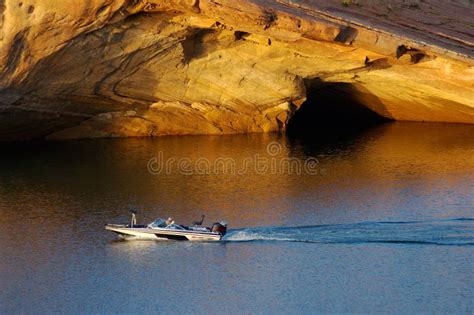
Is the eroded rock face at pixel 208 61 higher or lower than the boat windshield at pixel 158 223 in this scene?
higher

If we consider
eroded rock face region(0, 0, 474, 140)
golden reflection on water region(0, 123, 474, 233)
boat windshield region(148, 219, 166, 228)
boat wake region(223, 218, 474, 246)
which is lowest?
boat wake region(223, 218, 474, 246)

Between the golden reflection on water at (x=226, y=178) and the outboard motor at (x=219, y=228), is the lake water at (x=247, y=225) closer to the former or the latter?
the golden reflection on water at (x=226, y=178)

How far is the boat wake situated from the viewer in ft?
80.7

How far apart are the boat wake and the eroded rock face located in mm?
8937

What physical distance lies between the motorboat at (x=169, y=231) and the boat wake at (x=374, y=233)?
0.36m

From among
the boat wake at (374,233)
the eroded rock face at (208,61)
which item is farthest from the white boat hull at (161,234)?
the eroded rock face at (208,61)

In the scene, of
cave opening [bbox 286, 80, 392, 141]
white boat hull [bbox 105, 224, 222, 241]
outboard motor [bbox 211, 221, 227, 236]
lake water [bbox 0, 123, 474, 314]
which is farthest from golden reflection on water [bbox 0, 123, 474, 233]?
cave opening [bbox 286, 80, 392, 141]

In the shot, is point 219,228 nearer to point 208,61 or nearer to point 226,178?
point 226,178

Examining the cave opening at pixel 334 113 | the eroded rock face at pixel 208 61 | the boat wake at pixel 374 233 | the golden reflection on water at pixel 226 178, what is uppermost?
the cave opening at pixel 334 113

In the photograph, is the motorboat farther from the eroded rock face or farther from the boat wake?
the eroded rock face

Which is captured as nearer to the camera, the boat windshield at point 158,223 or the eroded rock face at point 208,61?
the boat windshield at point 158,223

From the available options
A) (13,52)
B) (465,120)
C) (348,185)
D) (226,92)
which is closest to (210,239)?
(348,185)

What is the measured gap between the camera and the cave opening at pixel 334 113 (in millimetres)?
42344

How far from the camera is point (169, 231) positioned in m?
25.5
